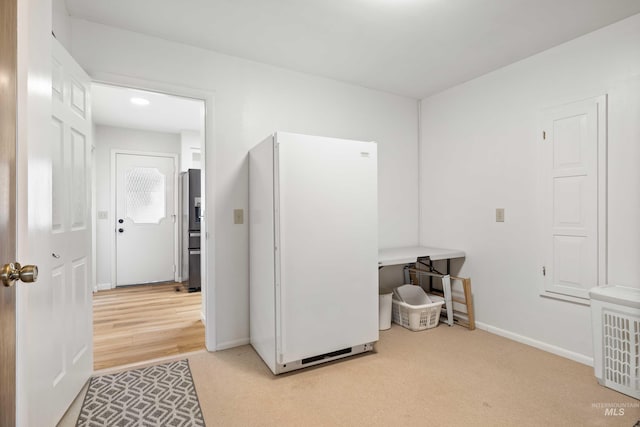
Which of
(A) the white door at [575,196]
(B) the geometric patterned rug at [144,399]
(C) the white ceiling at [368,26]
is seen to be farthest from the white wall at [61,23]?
(A) the white door at [575,196]

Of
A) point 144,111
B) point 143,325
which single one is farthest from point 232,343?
point 144,111

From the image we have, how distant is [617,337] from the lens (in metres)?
1.97

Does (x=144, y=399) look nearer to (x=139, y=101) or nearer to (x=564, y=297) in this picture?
(x=564, y=297)

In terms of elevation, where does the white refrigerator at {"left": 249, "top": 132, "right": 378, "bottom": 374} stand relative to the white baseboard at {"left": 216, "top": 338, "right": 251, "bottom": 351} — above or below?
above

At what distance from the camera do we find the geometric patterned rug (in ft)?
5.73

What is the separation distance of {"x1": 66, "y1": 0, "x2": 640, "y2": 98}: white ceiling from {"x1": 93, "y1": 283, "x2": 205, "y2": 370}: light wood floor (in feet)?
7.96

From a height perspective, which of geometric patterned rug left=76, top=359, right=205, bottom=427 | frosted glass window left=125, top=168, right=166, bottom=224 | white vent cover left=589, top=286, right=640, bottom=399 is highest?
frosted glass window left=125, top=168, right=166, bottom=224

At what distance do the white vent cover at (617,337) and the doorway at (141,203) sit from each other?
3.47 meters

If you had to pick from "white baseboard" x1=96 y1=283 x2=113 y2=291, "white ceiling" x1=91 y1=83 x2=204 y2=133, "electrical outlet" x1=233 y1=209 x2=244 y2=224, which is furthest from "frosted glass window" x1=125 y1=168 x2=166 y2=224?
"electrical outlet" x1=233 y1=209 x2=244 y2=224

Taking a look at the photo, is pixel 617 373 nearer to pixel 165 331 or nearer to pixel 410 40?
pixel 410 40

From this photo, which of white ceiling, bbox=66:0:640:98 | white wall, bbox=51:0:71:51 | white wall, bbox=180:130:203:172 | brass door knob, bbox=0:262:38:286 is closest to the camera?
brass door knob, bbox=0:262:38:286

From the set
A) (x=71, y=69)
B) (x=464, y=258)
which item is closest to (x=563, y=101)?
(x=464, y=258)

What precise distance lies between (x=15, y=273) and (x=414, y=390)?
6.69 feet

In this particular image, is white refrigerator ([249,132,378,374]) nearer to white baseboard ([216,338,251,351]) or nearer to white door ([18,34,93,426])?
white baseboard ([216,338,251,351])
